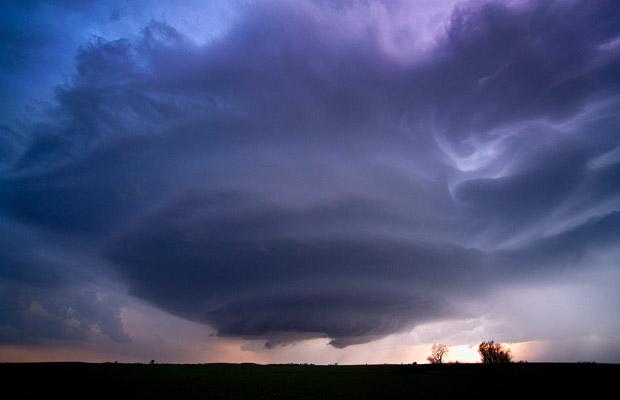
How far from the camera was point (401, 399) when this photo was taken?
231ft

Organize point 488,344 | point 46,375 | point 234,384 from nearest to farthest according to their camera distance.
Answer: point 234,384, point 46,375, point 488,344

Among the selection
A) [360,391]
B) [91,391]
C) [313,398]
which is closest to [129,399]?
[91,391]

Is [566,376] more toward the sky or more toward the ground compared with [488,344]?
more toward the ground

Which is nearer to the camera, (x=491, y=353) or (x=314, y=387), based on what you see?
(x=314, y=387)

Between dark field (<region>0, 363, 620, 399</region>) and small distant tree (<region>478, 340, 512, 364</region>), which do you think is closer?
dark field (<region>0, 363, 620, 399</region>)

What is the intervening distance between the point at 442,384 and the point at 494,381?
1269cm

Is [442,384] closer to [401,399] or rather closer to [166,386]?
[401,399]

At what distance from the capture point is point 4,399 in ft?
220

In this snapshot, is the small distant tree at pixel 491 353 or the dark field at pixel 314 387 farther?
the small distant tree at pixel 491 353

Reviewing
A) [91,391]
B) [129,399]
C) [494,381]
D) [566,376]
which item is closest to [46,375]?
[91,391]

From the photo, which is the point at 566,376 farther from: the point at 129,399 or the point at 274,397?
the point at 129,399

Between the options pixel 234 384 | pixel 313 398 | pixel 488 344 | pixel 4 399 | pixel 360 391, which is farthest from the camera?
pixel 488 344

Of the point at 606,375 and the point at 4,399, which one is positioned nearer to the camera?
the point at 4,399

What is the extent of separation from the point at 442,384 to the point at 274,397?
40.9 meters
